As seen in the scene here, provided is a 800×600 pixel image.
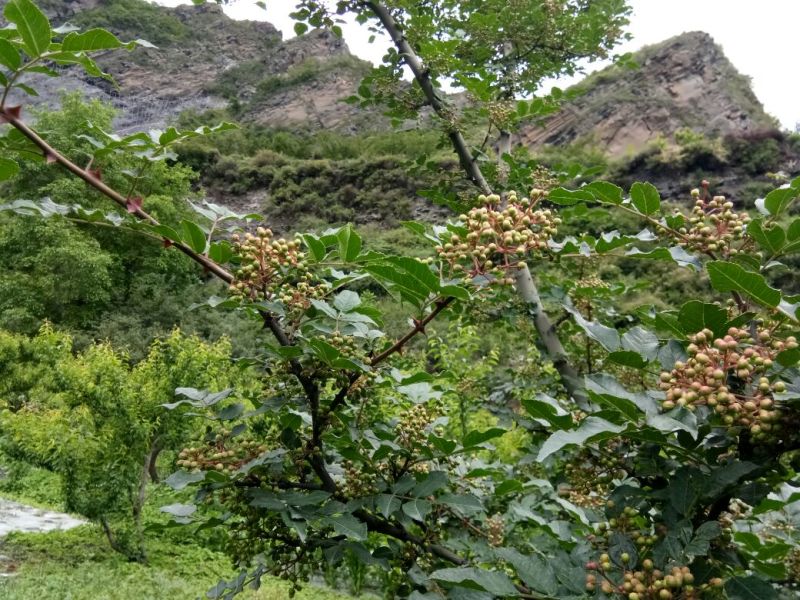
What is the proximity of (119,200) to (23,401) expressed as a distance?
11447mm

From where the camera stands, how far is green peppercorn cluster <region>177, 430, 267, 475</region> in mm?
1050

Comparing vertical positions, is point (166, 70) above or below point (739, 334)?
above

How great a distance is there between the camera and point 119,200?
98 cm

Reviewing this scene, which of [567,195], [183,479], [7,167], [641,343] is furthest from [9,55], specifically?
[641,343]

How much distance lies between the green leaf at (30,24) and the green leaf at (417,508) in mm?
934

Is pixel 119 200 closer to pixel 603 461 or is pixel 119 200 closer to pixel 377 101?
pixel 603 461

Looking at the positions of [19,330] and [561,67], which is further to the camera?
[19,330]

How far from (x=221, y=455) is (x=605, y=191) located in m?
0.87

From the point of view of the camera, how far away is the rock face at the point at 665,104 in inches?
886

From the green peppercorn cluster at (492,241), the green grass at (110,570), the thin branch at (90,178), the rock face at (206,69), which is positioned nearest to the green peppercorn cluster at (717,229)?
the green peppercorn cluster at (492,241)

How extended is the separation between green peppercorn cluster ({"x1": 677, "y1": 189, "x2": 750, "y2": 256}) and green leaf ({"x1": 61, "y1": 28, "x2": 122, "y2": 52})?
967 millimetres

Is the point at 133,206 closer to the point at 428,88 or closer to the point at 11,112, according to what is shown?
the point at 11,112

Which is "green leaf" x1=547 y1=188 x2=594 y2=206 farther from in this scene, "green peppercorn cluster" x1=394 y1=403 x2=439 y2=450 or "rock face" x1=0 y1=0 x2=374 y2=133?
"rock face" x1=0 y1=0 x2=374 y2=133

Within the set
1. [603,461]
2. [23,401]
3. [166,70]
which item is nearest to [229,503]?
[603,461]
